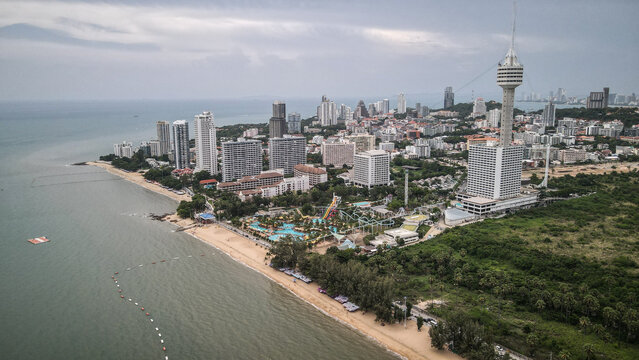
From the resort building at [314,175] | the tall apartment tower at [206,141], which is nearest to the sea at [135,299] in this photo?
the tall apartment tower at [206,141]

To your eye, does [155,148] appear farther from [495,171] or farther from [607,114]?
[607,114]

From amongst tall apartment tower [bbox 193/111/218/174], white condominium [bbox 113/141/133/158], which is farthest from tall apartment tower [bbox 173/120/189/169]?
white condominium [bbox 113/141/133/158]

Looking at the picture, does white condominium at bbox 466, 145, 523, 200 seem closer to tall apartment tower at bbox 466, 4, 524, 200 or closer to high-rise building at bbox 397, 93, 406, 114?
tall apartment tower at bbox 466, 4, 524, 200

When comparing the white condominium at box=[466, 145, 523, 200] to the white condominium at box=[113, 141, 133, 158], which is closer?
the white condominium at box=[466, 145, 523, 200]

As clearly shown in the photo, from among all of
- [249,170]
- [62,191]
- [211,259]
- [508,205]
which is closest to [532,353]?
[211,259]

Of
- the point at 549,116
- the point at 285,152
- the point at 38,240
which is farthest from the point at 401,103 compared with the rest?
the point at 38,240

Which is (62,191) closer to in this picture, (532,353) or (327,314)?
(327,314)
